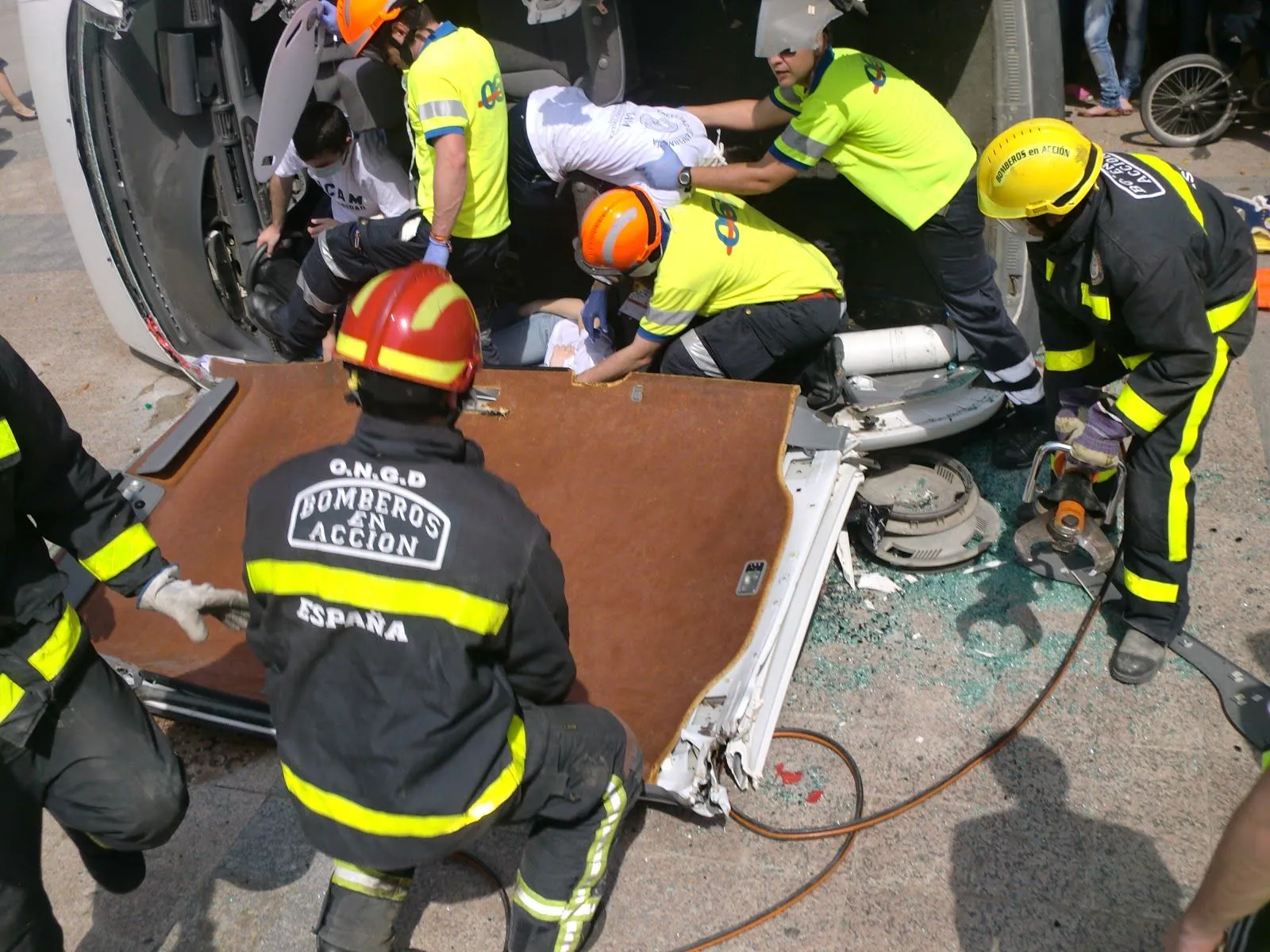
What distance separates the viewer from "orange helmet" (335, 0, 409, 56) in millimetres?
3666

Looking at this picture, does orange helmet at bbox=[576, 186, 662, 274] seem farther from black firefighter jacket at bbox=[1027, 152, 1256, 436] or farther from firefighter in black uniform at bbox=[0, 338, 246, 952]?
firefighter in black uniform at bbox=[0, 338, 246, 952]

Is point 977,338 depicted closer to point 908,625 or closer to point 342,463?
point 908,625

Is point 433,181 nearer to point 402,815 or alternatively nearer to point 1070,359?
point 1070,359

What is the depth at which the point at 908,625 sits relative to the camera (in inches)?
130

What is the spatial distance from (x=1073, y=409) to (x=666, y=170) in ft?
5.58

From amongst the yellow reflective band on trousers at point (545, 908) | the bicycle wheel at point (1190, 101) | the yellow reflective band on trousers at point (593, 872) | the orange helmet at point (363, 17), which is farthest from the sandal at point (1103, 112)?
the yellow reflective band on trousers at point (545, 908)

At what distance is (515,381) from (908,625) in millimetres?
1528

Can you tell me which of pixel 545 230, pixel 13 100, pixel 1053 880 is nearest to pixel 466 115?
pixel 545 230

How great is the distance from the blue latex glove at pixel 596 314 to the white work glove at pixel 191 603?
6.83 feet

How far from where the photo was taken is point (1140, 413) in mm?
2830

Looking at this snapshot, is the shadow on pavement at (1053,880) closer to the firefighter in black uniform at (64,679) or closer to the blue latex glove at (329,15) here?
the firefighter in black uniform at (64,679)

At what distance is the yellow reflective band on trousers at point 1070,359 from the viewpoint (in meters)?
3.28

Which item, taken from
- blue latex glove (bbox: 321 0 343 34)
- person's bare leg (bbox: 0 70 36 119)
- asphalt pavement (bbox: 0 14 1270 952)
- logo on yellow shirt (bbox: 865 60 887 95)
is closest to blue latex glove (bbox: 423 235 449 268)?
blue latex glove (bbox: 321 0 343 34)

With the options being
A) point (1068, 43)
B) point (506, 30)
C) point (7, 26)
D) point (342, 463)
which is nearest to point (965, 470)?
point (342, 463)
